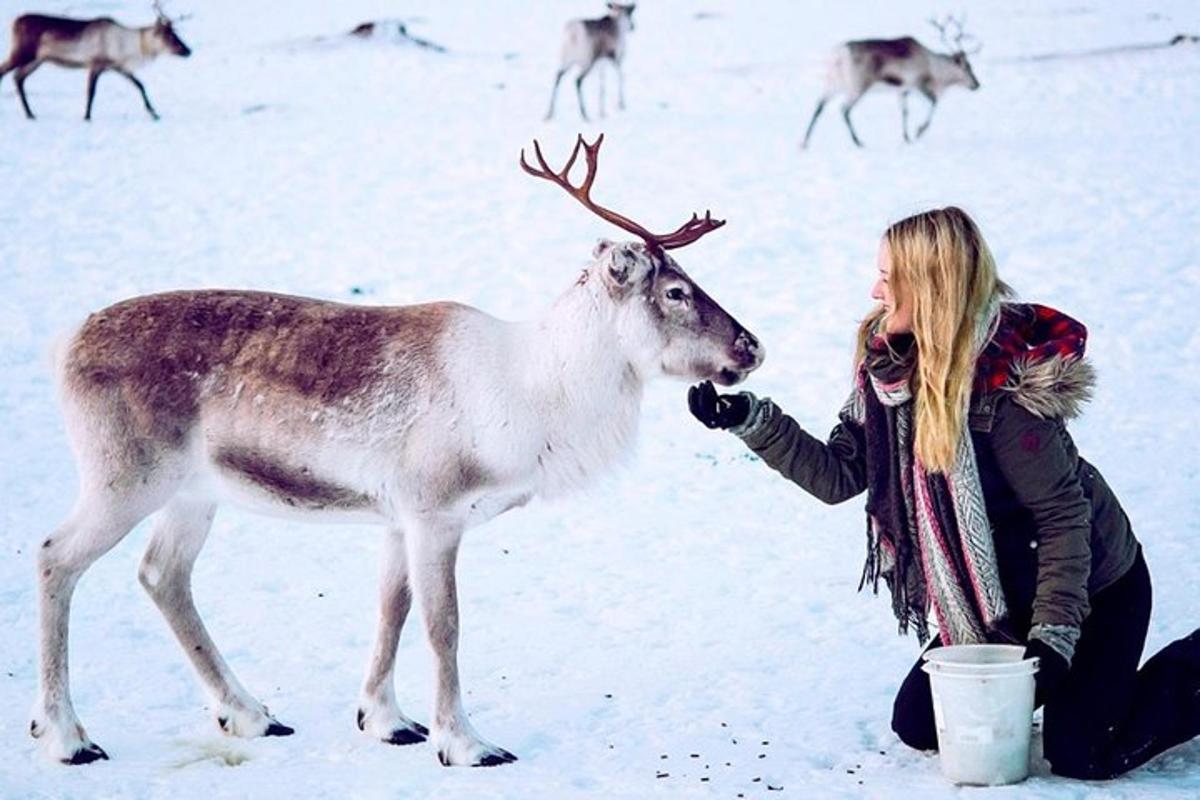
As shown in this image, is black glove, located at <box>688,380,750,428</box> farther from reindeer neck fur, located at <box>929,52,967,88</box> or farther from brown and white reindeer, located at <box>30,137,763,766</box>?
reindeer neck fur, located at <box>929,52,967,88</box>

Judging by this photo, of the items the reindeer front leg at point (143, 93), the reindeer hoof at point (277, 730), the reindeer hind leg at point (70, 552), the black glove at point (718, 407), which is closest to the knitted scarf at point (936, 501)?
the black glove at point (718, 407)

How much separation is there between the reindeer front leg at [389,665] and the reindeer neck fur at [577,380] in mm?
403

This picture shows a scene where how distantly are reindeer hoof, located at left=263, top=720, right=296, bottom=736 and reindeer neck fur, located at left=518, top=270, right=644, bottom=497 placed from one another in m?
0.85

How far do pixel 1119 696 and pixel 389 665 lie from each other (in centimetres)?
167

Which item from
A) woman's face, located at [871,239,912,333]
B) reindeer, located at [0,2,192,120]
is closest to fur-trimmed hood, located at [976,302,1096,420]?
woman's face, located at [871,239,912,333]

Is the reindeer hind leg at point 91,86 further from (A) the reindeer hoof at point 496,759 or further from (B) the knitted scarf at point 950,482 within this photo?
(B) the knitted scarf at point 950,482

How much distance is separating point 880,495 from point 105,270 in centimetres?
676

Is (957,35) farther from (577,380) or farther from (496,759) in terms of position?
(496,759)

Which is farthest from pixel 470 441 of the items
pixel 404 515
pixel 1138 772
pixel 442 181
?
pixel 442 181

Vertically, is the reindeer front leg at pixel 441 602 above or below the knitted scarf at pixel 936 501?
below

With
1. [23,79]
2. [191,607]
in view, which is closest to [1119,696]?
[191,607]

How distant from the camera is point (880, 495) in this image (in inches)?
138

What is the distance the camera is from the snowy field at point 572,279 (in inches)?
150

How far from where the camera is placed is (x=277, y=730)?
3879 mm
